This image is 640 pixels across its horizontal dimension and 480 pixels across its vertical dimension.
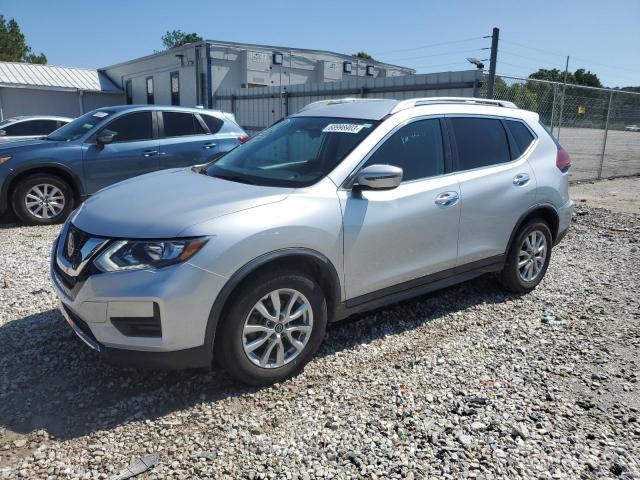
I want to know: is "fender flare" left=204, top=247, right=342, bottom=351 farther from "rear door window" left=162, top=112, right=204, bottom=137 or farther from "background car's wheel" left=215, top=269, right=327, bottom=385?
"rear door window" left=162, top=112, right=204, bottom=137

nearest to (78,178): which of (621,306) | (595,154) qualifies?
(621,306)

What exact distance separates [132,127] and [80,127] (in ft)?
2.65

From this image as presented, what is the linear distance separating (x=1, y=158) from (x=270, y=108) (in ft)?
27.6

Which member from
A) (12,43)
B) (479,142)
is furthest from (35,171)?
(12,43)

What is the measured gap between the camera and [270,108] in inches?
577

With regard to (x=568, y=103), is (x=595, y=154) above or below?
below

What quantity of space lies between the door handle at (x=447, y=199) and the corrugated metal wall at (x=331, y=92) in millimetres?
5810

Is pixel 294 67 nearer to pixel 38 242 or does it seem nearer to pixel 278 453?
pixel 38 242

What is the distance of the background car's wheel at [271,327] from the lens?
3064 mm

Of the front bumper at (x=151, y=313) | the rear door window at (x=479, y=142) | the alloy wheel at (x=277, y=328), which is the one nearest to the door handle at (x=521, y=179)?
the rear door window at (x=479, y=142)

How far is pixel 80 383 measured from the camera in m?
3.36

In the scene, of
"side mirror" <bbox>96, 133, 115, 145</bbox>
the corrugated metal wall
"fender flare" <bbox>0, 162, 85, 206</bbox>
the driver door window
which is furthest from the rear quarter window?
the corrugated metal wall

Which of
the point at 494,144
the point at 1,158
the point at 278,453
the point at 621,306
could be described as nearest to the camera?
the point at 278,453

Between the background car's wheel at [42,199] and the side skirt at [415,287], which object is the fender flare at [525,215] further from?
the background car's wheel at [42,199]
